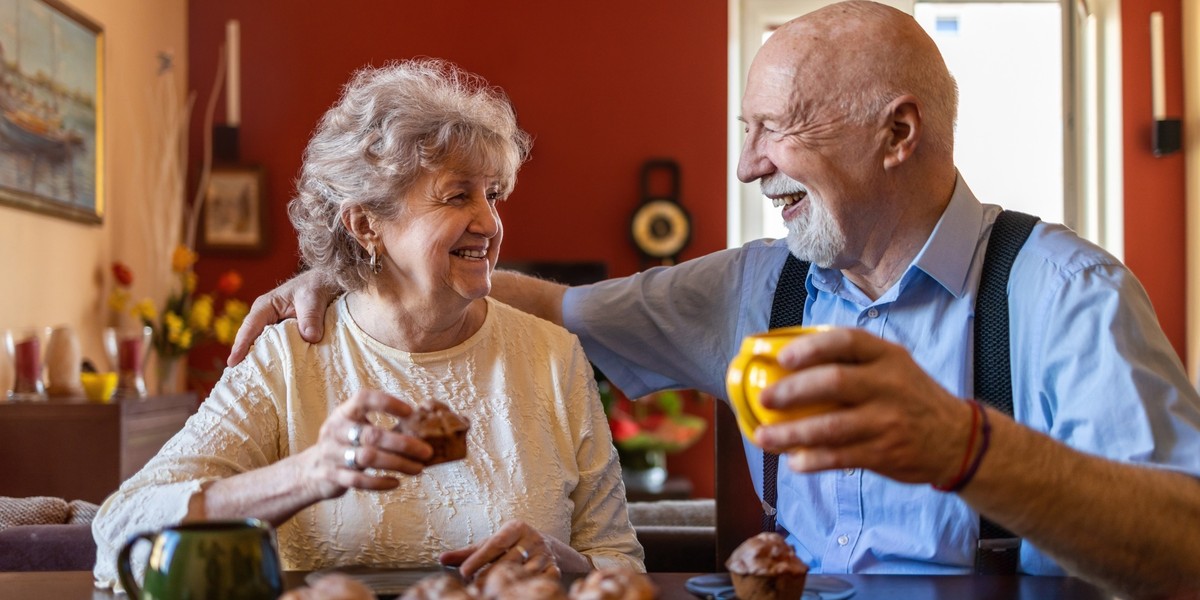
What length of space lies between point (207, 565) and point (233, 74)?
4.41 m

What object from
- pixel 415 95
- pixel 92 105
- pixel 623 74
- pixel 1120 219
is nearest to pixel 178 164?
pixel 92 105

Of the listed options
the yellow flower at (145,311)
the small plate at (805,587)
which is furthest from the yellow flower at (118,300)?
the small plate at (805,587)

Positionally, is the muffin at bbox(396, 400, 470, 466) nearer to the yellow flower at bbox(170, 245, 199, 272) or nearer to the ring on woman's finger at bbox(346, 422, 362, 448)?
the ring on woman's finger at bbox(346, 422, 362, 448)

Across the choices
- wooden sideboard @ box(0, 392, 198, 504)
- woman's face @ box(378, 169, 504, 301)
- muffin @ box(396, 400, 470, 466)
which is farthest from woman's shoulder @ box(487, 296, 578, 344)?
wooden sideboard @ box(0, 392, 198, 504)

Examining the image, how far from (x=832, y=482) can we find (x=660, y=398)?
146 inches

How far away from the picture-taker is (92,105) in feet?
14.5

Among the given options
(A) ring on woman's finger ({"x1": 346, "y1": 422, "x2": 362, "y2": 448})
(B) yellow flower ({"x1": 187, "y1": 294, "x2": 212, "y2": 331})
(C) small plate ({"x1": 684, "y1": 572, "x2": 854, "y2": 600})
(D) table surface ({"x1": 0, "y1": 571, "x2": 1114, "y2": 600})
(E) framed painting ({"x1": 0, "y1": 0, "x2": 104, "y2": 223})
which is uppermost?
(E) framed painting ({"x1": 0, "y1": 0, "x2": 104, "y2": 223})

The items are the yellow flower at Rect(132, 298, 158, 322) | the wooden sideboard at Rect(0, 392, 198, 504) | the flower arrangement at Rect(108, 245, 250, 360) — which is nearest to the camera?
the wooden sideboard at Rect(0, 392, 198, 504)

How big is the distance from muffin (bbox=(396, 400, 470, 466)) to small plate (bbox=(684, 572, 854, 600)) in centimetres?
27

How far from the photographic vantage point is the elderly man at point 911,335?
1.12 metres

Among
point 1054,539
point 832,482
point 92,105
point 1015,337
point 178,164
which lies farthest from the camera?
point 178,164

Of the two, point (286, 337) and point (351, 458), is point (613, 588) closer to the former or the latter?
point (351, 458)

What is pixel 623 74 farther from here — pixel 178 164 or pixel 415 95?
pixel 415 95

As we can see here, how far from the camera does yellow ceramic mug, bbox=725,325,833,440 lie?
96 cm
